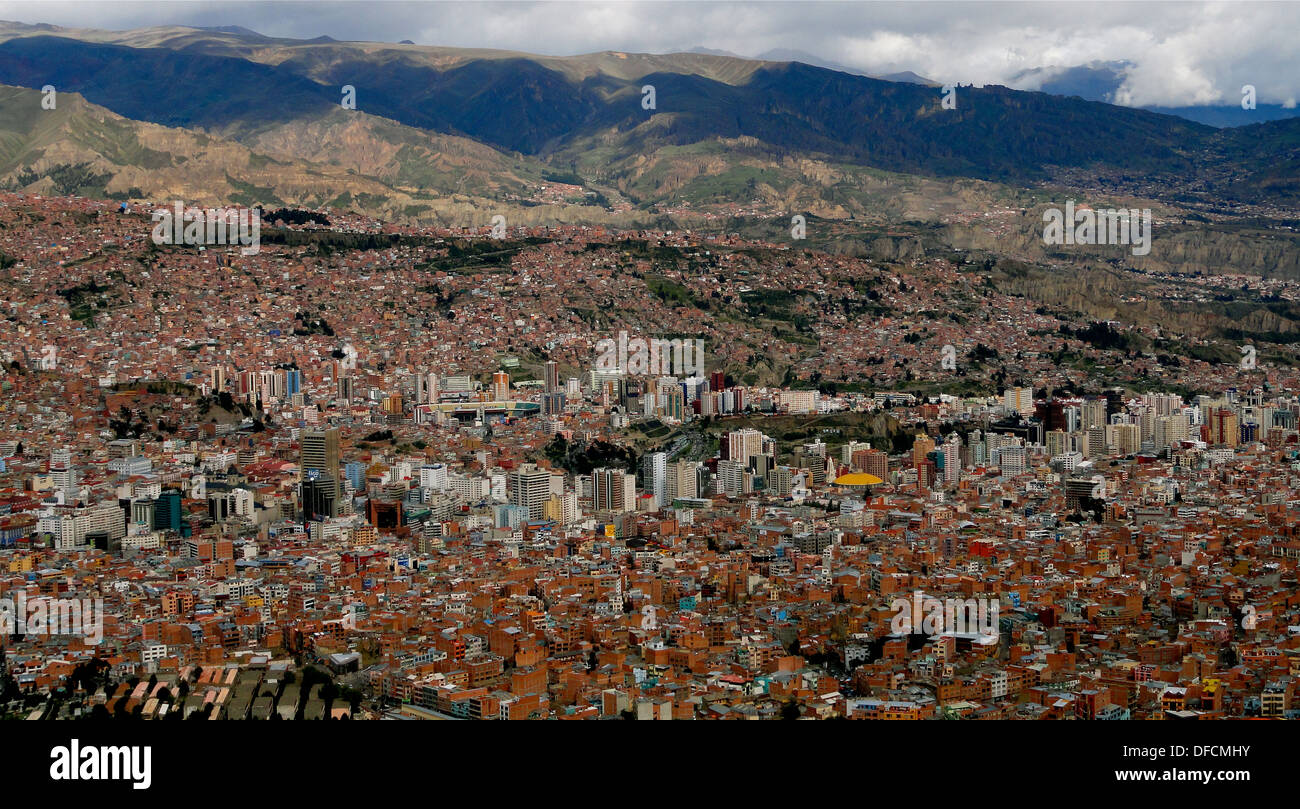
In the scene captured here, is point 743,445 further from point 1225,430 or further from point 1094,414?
point 1225,430

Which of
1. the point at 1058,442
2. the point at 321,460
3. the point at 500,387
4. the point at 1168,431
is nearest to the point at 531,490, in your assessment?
the point at 321,460

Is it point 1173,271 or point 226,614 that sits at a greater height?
point 1173,271

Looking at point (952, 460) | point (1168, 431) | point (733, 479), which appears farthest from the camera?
point (1168, 431)

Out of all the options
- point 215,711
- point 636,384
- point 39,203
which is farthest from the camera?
point 39,203

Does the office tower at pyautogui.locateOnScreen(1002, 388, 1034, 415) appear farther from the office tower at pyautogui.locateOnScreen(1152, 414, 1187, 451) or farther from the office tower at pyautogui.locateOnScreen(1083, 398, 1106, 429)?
the office tower at pyautogui.locateOnScreen(1152, 414, 1187, 451)

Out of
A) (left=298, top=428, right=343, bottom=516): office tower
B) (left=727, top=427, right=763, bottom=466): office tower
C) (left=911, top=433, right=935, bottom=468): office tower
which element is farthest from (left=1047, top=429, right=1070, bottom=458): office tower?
(left=298, top=428, right=343, bottom=516): office tower
